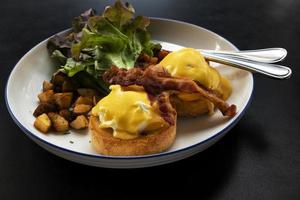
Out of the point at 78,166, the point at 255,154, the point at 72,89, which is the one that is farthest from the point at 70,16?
the point at 255,154

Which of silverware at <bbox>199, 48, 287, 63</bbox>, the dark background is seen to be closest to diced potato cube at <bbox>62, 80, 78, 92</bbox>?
the dark background

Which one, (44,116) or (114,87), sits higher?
(114,87)

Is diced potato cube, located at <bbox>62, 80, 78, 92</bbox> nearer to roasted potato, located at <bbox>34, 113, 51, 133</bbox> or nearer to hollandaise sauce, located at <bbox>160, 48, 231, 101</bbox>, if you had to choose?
roasted potato, located at <bbox>34, 113, 51, 133</bbox>

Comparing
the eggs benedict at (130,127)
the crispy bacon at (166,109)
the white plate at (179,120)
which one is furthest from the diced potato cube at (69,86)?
the crispy bacon at (166,109)

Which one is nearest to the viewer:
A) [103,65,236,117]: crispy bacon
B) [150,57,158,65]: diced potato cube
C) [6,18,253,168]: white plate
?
[6,18,253,168]: white plate

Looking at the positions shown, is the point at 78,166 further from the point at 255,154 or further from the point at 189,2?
the point at 189,2

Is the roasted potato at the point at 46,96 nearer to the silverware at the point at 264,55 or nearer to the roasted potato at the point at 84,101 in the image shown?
the roasted potato at the point at 84,101

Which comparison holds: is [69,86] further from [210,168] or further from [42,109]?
[210,168]
